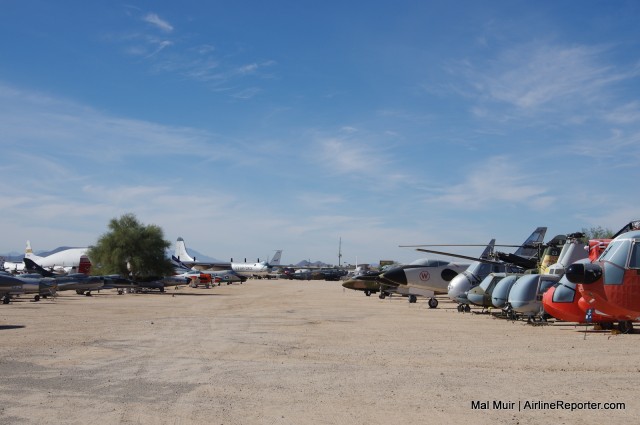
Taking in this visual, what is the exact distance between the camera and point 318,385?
33.2 feet

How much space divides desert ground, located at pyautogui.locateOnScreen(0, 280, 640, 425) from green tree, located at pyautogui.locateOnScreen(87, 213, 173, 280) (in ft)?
151

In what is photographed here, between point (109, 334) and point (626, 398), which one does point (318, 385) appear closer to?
point (626, 398)

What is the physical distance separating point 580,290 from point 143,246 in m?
53.2

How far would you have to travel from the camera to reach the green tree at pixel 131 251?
64625 mm

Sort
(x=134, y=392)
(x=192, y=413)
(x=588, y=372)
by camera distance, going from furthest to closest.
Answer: (x=588, y=372)
(x=134, y=392)
(x=192, y=413)

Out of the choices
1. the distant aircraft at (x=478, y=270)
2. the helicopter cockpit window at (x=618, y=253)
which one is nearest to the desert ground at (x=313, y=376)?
the helicopter cockpit window at (x=618, y=253)

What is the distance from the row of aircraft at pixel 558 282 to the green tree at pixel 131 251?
34.5 meters

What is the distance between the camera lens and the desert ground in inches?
321

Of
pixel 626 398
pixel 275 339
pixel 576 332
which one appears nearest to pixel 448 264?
pixel 576 332

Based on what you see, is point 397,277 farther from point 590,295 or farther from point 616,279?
point 616,279

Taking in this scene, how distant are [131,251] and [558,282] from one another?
5119cm

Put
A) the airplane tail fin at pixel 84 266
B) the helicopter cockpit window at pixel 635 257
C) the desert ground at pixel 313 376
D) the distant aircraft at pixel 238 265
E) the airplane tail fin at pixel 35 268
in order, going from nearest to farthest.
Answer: the desert ground at pixel 313 376 < the helicopter cockpit window at pixel 635 257 < the airplane tail fin at pixel 35 268 < the airplane tail fin at pixel 84 266 < the distant aircraft at pixel 238 265

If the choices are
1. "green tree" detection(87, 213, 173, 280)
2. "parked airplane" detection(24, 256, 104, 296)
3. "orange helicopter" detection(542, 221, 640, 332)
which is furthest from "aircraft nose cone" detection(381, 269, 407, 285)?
"green tree" detection(87, 213, 173, 280)

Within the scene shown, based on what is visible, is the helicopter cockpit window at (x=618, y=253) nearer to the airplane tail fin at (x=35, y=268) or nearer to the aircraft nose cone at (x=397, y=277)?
the aircraft nose cone at (x=397, y=277)
